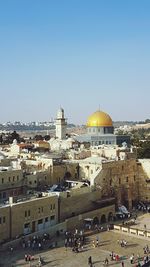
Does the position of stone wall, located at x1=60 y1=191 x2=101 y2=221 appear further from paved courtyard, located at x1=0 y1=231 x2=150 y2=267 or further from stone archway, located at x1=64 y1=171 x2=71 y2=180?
stone archway, located at x1=64 y1=171 x2=71 y2=180

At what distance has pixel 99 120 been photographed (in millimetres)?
64875

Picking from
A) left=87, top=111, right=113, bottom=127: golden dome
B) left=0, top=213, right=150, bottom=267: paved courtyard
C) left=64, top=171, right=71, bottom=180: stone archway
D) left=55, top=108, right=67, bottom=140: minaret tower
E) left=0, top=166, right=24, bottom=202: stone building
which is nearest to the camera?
left=0, top=213, right=150, bottom=267: paved courtyard

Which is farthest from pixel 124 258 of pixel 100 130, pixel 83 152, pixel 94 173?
pixel 100 130

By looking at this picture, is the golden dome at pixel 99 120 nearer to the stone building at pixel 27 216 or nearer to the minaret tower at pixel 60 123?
the minaret tower at pixel 60 123

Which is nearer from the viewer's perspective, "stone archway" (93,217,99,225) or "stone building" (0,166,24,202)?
"stone building" (0,166,24,202)

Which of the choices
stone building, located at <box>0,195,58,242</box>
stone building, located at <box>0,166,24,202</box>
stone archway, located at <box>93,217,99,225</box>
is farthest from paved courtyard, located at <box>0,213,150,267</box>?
stone building, located at <box>0,166,24,202</box>

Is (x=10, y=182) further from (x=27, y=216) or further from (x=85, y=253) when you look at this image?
(x=85, y=253)

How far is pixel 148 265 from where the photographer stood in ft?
82.0

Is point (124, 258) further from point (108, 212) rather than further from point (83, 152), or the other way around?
point (83, 152)

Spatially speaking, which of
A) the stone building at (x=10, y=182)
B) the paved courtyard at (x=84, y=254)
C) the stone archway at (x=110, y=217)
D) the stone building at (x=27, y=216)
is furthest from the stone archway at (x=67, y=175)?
the paved courtyard at (x=84, y=254)

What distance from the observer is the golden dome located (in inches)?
2547

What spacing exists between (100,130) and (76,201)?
31501mm

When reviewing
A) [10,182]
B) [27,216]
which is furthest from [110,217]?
[10,182]

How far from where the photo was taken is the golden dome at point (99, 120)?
212 feet
